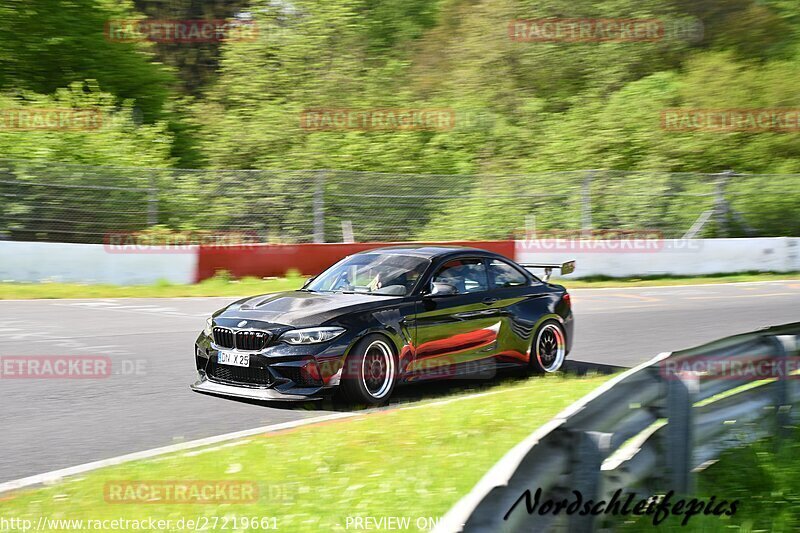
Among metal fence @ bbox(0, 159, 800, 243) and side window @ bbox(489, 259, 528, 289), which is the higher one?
metal fence @ bbox(0, 159, 800, 243)

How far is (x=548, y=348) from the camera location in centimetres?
1016

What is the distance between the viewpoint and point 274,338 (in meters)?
8.12

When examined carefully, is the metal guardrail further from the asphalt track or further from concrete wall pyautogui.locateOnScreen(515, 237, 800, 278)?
concrete wall pyautogui.locateOnScreen(515, 237, 800, 278)

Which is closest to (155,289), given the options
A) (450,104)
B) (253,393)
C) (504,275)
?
(504,275)

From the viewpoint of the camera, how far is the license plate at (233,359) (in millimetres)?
8211

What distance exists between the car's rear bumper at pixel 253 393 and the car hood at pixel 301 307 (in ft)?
1.88

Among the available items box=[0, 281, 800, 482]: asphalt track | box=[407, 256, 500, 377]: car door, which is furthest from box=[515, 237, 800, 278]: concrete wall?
box=[407, 256, 500, 377]: car door

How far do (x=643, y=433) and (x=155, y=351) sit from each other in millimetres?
7476

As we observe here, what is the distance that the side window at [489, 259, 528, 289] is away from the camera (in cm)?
984

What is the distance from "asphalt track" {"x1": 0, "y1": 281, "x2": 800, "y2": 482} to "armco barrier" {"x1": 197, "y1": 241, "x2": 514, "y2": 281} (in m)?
2.13

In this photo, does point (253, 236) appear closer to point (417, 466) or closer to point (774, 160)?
point (417, 466)

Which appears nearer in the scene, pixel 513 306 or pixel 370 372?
pixel 370 372

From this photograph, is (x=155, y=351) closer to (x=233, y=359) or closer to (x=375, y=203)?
(x=233, y=359)

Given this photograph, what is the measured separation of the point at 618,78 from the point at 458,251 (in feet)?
78.0
